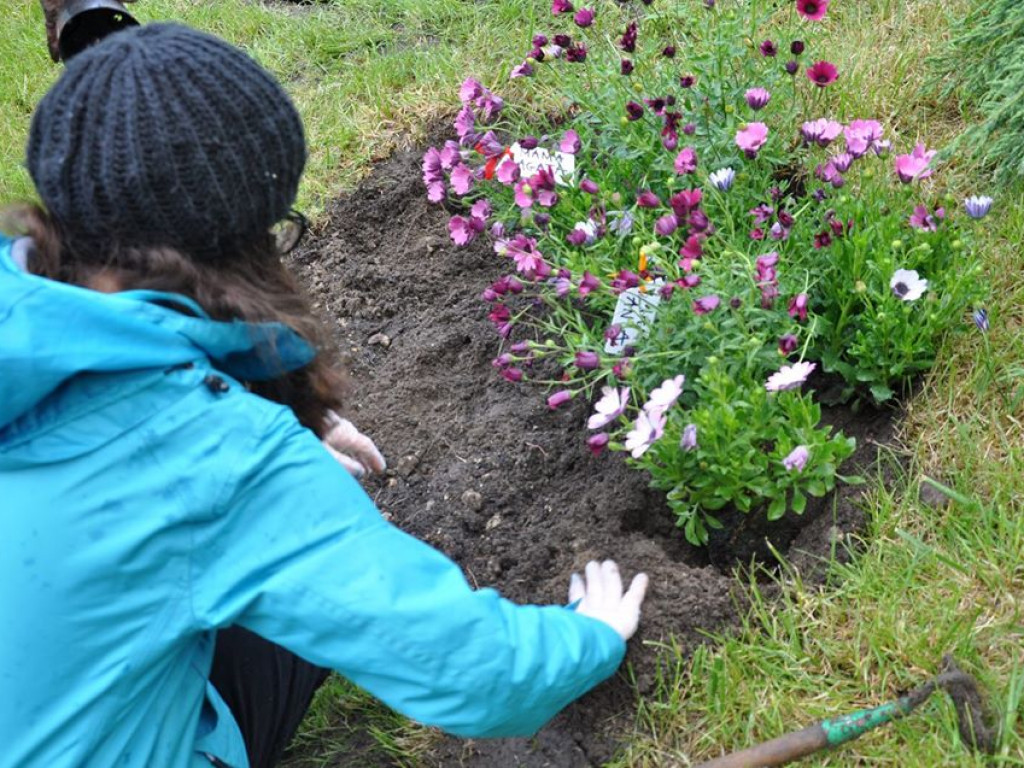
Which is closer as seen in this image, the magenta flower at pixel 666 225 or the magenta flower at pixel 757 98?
the magenta flower at pixel 666 225

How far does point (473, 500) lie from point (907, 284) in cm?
106

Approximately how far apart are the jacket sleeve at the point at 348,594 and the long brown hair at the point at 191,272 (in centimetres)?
21

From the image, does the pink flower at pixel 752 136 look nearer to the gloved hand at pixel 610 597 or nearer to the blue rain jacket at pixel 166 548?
the gloved hand at pixel 610 597

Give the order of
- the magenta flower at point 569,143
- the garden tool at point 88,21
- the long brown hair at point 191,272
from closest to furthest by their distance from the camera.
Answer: the long brown hair at point 191,272, the magenta flower at point 569,143, the garden tool at point 88,21

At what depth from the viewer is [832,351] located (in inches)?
95.5

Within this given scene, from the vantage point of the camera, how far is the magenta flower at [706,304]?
2170mm

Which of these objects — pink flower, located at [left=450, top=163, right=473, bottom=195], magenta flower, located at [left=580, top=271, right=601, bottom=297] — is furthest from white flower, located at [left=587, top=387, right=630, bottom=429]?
pink flower, located at [left=450, top=163, right=473, bottom=195]

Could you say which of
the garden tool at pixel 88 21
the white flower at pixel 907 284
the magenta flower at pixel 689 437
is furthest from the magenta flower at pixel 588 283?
the garden tool at pixel 88 21

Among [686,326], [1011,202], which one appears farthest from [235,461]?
[1011,202]

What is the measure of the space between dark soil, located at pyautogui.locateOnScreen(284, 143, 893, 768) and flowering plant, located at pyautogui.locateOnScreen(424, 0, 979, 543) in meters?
0.10

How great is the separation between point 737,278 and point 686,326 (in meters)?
0.17

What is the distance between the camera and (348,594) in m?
1.50

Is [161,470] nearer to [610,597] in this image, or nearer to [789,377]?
[610,597]

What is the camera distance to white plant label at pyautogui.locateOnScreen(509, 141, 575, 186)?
2823 millimetres
